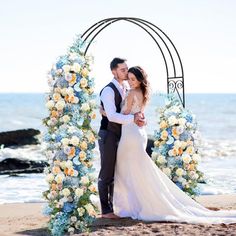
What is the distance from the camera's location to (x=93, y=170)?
25.0 feet

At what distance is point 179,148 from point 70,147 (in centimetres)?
191

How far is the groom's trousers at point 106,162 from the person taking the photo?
26.9 ft

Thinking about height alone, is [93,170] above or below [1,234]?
above

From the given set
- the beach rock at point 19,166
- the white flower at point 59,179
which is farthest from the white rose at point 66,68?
the beach rock at point 19,166

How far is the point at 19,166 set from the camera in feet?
54.1

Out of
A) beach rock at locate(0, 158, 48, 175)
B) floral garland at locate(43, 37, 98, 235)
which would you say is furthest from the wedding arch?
beach rock at locate(0, 158, 48, 175)

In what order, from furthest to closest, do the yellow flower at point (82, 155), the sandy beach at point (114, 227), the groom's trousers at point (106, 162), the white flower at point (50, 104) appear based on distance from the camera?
the groom's trousers at point (106, 162) < the white flower at point (50, 104) < the yellow flower at point (82, 155) < the sandy beach at point (114, 227)

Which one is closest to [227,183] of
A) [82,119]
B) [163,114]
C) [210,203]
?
[210,203]

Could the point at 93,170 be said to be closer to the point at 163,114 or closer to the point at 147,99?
the point at 147,99

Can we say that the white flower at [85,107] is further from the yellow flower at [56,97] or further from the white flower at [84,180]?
the white flower at [84,180]

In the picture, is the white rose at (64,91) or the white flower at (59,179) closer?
the white flower at (59,179)

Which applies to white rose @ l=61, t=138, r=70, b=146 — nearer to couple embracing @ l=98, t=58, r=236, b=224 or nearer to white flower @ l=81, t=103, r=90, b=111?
white flower @ l=81, t=103, r=90, b=111

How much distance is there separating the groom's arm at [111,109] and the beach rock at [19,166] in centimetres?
809

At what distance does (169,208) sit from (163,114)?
1448 millimetres
